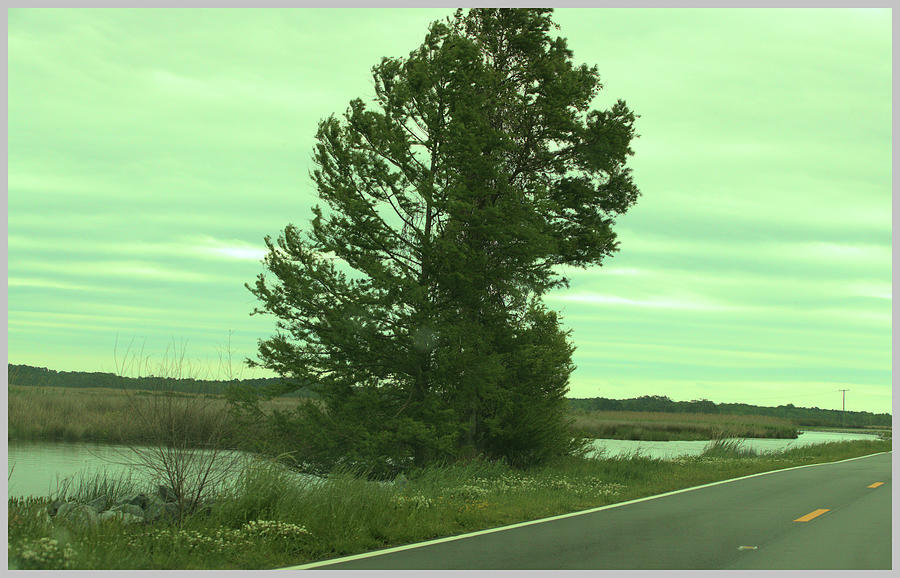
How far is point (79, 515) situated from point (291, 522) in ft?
8.45

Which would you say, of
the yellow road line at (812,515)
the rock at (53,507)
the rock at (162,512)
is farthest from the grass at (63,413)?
the yellow road line at (812,515)

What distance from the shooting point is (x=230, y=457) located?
11.8 meters

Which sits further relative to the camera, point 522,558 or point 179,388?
point 179,388

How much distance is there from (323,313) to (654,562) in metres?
13.7

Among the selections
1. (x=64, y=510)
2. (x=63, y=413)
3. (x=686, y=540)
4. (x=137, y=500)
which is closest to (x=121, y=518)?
(x=64, y=510)

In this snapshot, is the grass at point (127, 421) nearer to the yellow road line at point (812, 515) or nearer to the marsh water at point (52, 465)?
the marsh water at point (52, 465)

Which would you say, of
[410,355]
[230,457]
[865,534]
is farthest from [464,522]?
[410,355]

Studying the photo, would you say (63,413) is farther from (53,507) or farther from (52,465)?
(53,507)

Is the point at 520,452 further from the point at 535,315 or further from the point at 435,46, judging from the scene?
the point at 435,46

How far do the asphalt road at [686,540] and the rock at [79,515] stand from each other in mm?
2960

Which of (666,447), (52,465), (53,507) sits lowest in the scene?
(666,447)

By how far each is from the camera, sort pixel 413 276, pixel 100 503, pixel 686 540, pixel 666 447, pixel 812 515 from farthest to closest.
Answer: pixel 666 447, pixel 413 276, pixel 812 515, pixel 100 503, pixel 686 540

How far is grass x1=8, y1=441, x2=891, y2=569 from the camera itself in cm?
885

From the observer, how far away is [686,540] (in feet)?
37.3
